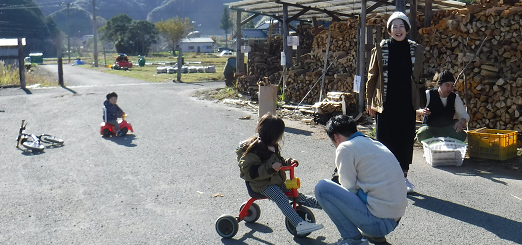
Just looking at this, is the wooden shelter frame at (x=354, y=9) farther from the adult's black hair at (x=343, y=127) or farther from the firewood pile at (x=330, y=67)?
the adult's black hair at (x=343, y=127)

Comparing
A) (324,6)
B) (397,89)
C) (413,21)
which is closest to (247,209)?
(397,89)

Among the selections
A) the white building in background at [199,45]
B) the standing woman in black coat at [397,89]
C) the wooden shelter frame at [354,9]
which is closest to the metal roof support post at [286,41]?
the wooden shelter frame at [354,9]

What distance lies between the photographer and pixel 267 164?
3953 mm

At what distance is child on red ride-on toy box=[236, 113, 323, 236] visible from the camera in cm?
395

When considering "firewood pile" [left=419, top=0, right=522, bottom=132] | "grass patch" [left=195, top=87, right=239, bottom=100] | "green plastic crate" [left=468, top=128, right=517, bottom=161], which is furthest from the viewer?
"grass patch" [left=195, top=87, right=239, bottom=100]

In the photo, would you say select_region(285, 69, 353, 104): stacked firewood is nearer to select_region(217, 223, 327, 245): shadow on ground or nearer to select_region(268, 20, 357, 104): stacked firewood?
select_region(268, 20, 357, 104): stacked firewood

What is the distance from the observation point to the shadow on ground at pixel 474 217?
4.21 metres

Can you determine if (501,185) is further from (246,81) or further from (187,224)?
(246,81)

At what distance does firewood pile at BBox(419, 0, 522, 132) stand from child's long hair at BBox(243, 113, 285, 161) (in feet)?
17.7

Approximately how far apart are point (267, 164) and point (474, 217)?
2.18m

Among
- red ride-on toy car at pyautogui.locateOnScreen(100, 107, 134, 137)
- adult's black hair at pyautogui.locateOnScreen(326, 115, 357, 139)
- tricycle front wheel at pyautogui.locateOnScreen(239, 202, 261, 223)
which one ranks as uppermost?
adult's black hair at pyautogui.locateOnScreen(326, 115, 357, 139)

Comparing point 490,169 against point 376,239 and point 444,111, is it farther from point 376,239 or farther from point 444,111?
point 376,239

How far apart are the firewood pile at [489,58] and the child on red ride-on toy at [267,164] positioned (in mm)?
5372

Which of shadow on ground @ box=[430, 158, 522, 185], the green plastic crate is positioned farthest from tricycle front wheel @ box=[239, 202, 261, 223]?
the green plastic crate
